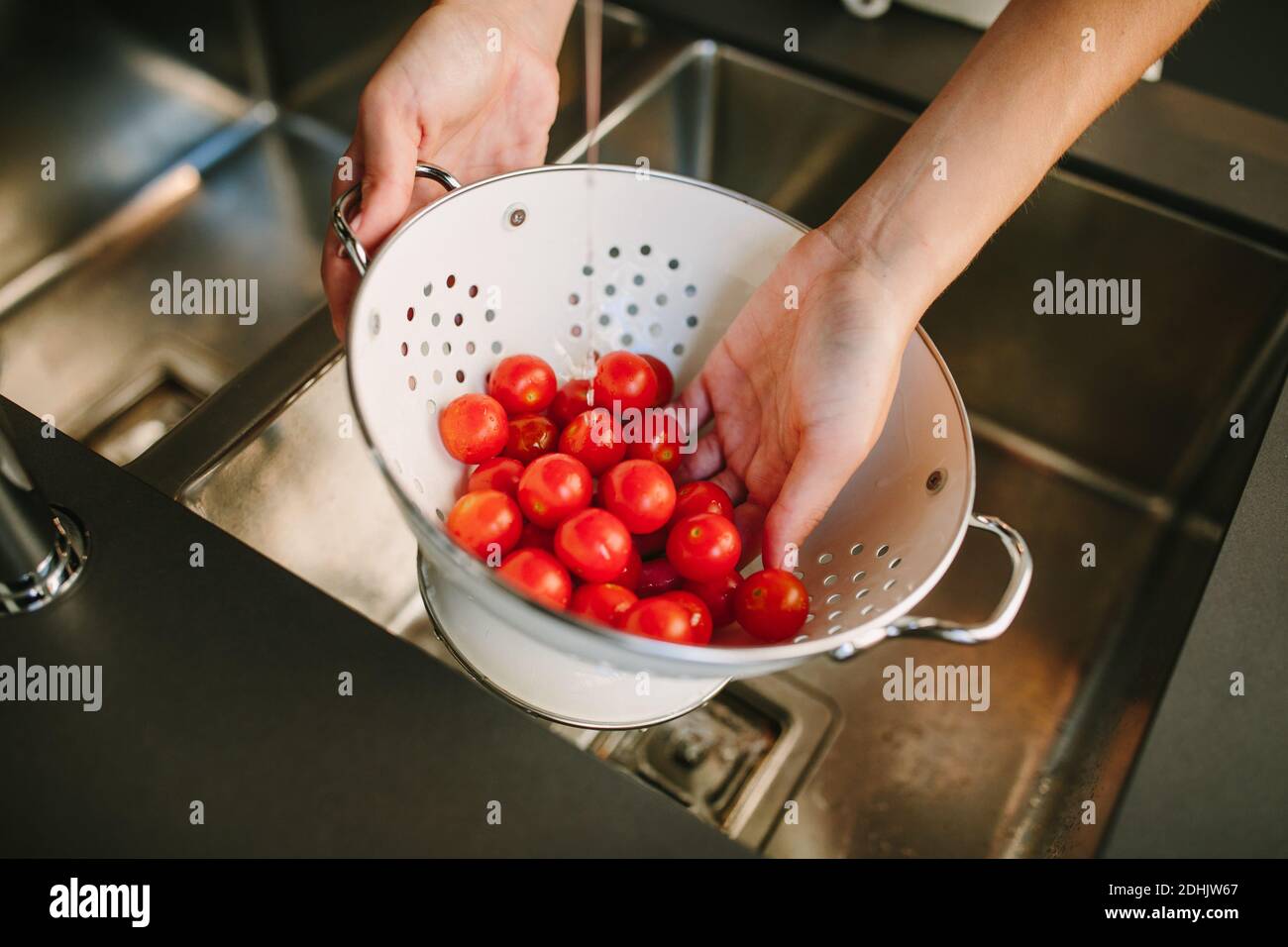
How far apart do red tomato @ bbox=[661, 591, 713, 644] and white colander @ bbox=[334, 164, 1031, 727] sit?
4 centimetres

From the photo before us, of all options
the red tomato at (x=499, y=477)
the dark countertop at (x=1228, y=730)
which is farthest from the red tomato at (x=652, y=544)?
the dark countertop at (x=1228, y=730)

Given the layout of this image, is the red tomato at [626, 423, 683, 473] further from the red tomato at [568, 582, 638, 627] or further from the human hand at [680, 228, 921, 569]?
the red tomato at [568, 582, 638, 627]

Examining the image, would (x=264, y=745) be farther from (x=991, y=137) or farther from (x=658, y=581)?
(x=991, y=137)

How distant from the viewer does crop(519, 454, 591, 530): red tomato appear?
31.5 inches

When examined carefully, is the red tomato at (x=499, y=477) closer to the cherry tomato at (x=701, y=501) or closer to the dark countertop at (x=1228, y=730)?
the cherry tomato at (x=701, y=501)

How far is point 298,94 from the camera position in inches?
53.3

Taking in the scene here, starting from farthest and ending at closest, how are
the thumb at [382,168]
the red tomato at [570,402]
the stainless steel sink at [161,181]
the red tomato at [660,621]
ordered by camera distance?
the stainless steel sink at [161,181] < the red tomato at [570,402] < the thumb at [382,168] < the red tomato at [660,621]

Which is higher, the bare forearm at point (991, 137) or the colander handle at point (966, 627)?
the bare forearm at point (991, 137)

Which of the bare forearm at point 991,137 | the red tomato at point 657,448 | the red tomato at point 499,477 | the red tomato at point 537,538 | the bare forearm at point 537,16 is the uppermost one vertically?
the bare forearm at point 537,16

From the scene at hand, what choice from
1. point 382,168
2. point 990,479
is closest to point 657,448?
point 382,168

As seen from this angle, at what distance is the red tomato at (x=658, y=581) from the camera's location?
846 mm

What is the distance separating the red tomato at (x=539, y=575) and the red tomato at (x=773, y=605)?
14 centimetres

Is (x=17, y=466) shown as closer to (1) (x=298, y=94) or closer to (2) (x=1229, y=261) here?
(1) (x=298, y=94)
